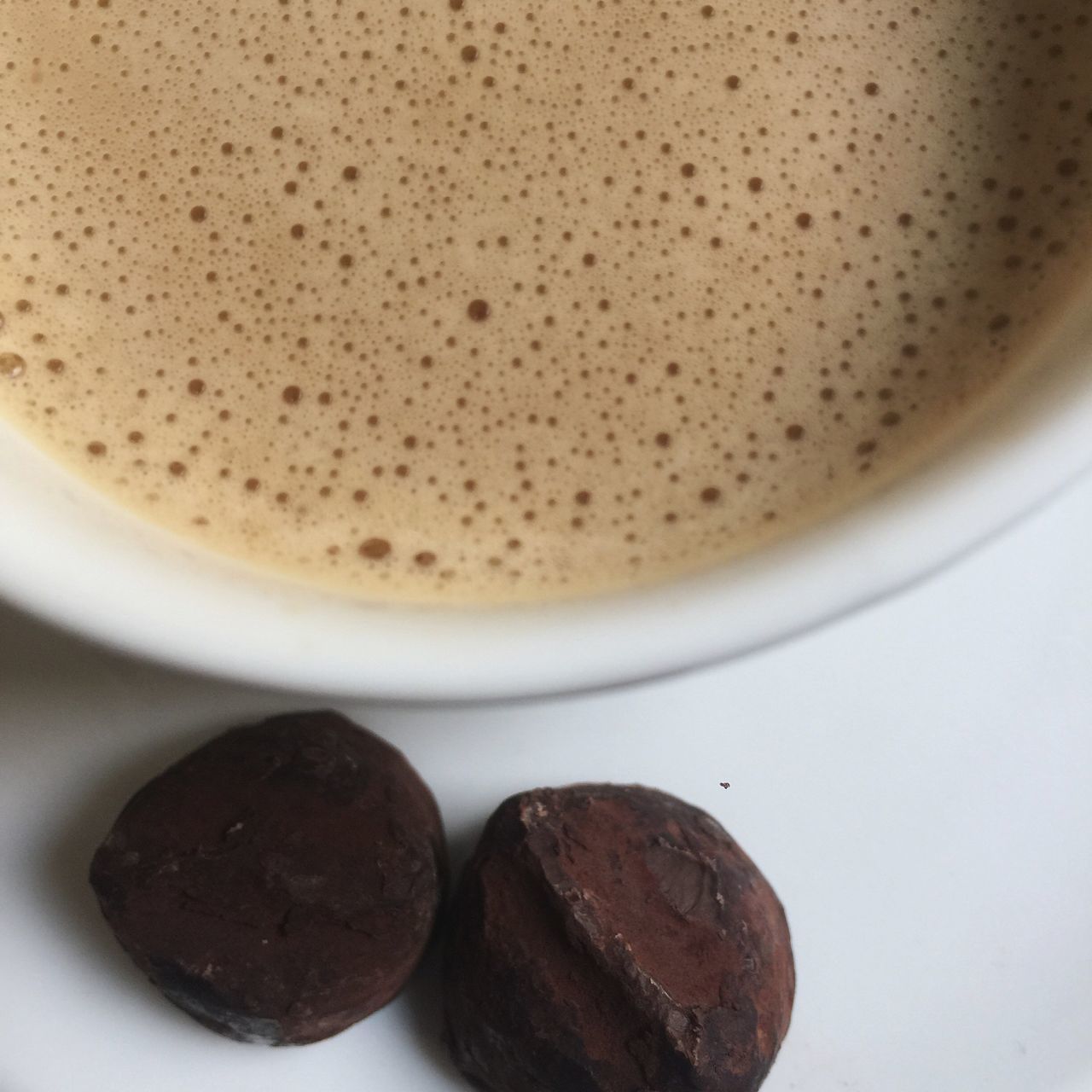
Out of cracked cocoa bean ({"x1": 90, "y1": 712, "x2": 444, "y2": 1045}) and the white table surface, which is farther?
the white table surface

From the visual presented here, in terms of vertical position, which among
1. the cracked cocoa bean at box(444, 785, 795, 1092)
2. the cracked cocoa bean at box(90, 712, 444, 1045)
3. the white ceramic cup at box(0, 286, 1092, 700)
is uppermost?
the white ceramic cup at box(0, 286, 1092, 700)

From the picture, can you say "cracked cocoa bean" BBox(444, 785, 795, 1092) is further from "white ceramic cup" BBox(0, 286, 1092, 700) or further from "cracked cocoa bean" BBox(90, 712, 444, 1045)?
"white ceramic cup" BBox(0, 286, 1092, 700)

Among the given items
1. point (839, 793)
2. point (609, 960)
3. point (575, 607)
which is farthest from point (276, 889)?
point (839, 793)

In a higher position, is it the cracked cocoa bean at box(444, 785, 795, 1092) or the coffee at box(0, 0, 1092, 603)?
the coffee at box(0, 0, 1092, 603)

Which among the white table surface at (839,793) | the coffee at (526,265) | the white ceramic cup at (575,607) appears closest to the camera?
the white ceramic cup at (575,607)

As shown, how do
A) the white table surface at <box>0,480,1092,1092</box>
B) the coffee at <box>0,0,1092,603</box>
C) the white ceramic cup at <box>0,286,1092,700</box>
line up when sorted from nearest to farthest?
the white ceramic cup at <box>0,286,1092,700</box> < the coffee at <box>0,0,1092,603</box> < the white table surface at <box>0,480,1092,1092</box>

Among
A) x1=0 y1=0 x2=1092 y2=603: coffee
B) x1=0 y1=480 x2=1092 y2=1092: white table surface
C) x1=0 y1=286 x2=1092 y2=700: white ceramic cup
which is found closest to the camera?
x1=0 y1=286 x2=1092 y2=700: white ceramic cup

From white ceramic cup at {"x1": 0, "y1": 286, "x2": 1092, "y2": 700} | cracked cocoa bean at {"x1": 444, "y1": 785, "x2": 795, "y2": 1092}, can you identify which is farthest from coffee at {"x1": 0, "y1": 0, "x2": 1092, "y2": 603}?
cracked cocoa bean at {"x1": 444, "y1": 785, "x2": 795, "y2": 1092}

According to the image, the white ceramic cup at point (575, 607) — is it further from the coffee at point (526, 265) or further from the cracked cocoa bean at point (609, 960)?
the cracked cocoa bean at point (609, 960)

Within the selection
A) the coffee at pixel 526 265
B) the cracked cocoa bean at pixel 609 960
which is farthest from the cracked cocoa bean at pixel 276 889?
the coffee at pixel 526 265
